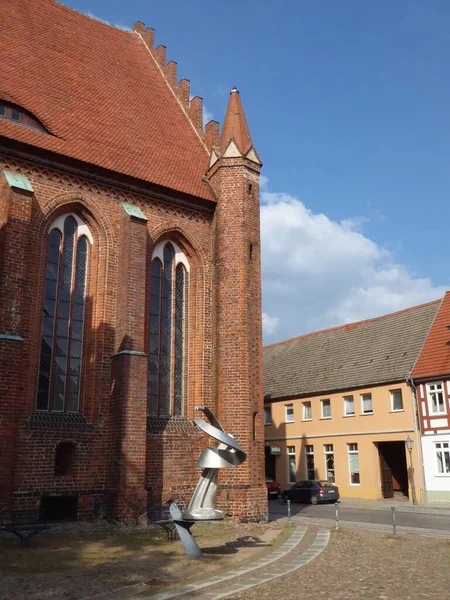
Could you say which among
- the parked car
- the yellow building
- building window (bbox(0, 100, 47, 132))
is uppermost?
building window (bbox(0, 100, 47, 132))

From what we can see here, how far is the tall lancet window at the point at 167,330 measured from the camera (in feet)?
54.3

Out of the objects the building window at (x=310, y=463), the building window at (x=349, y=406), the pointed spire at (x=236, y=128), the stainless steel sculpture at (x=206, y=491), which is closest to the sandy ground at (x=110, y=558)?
the stainless steel sculpture at (x=206, y=491)

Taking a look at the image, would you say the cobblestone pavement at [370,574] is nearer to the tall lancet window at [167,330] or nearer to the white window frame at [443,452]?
the tall lancet window at [167,330]

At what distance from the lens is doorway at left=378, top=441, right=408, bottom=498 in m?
27.8

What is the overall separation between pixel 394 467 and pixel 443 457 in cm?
402

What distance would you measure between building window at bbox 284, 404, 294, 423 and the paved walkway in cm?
2087

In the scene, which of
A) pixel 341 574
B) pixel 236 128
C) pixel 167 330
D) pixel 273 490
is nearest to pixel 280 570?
pixel 341 574

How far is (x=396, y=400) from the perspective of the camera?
27672 mm

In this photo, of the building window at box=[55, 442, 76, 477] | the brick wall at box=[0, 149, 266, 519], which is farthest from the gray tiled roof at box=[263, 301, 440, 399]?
the building window at box=[55, 442, 76, 477]

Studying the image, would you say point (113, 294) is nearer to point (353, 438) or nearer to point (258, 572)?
point (258, 572)

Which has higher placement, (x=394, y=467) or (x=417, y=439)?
(x=417, y=439)

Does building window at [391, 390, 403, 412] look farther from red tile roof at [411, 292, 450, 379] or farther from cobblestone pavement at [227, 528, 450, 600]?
cobblestone pavement at [227, 528, 450, 600]

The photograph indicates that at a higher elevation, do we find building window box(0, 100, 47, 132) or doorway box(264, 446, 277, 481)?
building window box(0, 100, 47, 132)

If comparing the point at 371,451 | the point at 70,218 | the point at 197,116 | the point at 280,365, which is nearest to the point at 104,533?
the point at 70,218
